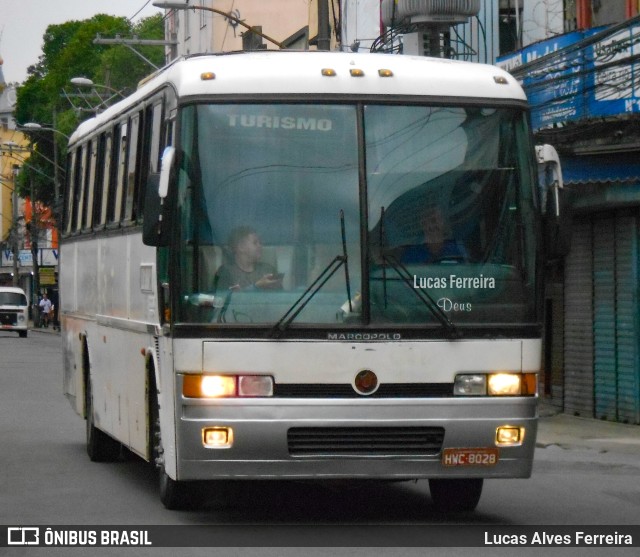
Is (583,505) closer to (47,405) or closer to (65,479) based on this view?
(65,479)

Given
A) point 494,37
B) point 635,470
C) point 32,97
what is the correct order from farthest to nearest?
point 32,97 < point 494,37 < point 635,470

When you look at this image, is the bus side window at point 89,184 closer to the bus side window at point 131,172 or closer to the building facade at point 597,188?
the bus side window at point 131,172

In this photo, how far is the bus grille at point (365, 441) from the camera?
10.0 meters

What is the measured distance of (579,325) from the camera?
73.1 ft

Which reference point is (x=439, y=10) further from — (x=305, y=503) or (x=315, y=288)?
(x=315, y=288)

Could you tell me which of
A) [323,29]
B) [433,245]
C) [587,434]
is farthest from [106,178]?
[323,29]

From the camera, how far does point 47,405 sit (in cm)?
2341

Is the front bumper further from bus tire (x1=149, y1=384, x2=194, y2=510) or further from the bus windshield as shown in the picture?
bus tire (x1=149, y1=384, x2=194, y2=510)

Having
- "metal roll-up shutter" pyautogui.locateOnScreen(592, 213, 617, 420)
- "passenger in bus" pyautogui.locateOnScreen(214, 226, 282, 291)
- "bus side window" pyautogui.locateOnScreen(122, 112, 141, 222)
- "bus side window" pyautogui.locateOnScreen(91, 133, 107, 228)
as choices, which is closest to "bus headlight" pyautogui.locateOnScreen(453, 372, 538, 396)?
"passenger in bus" pyautogui.locateOnScreen(214, 226, 282, 291)

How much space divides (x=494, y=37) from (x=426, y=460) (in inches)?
656

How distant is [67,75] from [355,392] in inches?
2979

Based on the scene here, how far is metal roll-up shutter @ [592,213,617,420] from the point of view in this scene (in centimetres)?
2120

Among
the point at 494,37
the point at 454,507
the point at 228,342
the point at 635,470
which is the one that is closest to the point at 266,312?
the point at 228,342

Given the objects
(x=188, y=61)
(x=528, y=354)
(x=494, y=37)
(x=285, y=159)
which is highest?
(x=494, y=37)
